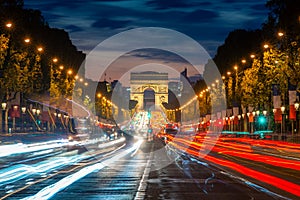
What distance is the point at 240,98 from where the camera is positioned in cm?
10281

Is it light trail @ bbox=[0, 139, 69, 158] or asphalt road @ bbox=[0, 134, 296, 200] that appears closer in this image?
asphalt road @ bbox=[0, 134, 296, 200]

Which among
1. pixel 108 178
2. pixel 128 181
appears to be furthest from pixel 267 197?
pixel 108 178

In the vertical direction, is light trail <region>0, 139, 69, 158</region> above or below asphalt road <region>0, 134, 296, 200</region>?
above

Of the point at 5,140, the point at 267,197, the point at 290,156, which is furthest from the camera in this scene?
the point at 5,140

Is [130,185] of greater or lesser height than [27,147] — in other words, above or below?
below

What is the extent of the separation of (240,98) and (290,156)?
5816 centimetres

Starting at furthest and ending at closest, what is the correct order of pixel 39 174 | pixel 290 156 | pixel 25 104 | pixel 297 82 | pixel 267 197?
1. pixel 25 104
2. pixel 297 82
3. pixel 290 156
4. pixel 39 174
5. pixel 267 197

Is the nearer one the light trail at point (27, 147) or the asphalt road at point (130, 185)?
the asphalt road at point (130, 185)

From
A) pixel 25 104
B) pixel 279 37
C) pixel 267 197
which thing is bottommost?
pixel 267 197

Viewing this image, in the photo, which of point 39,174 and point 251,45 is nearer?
point 39,174

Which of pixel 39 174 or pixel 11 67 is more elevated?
pixel 11 67

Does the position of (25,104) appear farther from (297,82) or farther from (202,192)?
(202,192)

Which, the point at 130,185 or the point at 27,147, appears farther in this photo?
the point at 27,147

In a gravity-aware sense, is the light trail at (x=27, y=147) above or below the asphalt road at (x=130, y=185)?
above
